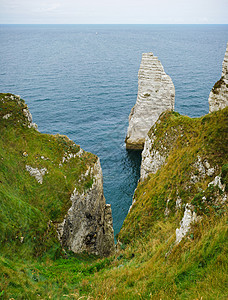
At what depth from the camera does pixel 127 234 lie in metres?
19.6

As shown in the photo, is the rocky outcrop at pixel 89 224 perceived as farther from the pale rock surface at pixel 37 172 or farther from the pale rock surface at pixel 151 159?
the pale rock surface at pixel 151 159

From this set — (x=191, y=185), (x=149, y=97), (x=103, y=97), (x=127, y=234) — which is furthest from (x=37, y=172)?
(x=103, y=97)

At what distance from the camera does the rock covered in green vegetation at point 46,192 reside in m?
19.2

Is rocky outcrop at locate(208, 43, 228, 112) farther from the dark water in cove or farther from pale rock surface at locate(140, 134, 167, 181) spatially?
the dark water in cove

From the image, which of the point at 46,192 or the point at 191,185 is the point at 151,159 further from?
the point at 46,192

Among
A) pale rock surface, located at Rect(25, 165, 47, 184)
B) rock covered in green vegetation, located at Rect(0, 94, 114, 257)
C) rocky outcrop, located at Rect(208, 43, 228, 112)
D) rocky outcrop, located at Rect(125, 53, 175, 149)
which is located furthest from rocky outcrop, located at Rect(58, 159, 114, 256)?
rocky outcrop, located at Rect(125, 53, 175, 149)

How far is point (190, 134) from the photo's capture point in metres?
24.5

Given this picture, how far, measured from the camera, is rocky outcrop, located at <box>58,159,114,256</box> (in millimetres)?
24253

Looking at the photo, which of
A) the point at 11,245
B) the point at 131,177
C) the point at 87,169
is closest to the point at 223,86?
the point at 87,169

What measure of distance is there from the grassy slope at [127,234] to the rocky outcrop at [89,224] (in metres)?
1.30

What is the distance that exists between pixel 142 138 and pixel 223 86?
86.3 ft

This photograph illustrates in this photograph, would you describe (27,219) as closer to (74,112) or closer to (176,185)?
(176,185)

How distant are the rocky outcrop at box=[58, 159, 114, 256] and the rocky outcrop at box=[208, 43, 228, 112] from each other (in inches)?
638

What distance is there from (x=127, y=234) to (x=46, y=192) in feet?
33.2
